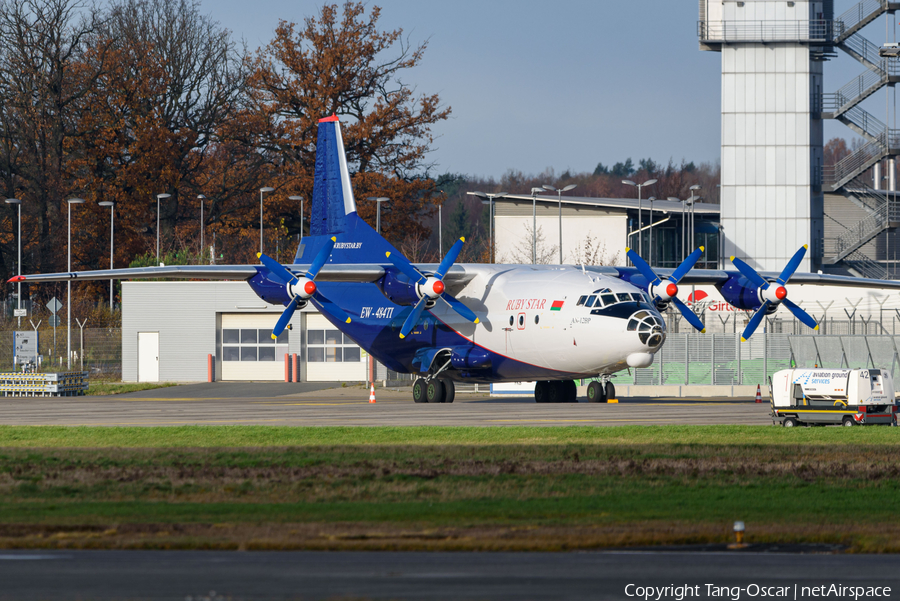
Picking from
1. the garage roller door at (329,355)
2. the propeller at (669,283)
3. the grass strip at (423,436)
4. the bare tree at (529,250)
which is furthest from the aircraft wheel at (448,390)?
the bare tree at (529,250)

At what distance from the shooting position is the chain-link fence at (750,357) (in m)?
43.0

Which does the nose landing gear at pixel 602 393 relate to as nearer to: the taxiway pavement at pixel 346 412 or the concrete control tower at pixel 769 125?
the taxiway pavement at pixel 346 412

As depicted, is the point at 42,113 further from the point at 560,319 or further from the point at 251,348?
the point at 560,319

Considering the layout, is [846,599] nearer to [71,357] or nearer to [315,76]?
[71,357]

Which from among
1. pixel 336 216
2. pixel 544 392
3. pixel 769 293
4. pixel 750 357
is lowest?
pixel 544 392

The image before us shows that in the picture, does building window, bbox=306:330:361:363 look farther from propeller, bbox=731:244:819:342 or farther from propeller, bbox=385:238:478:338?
propeller, bbox=731:244:819:342

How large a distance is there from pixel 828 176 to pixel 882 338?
30.0 meters

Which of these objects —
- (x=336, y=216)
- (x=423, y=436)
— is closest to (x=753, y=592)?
(x=423, y=436)

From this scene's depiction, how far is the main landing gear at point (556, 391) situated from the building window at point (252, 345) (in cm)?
2112

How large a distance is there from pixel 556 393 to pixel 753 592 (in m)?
29.6

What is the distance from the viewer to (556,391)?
39.2 m

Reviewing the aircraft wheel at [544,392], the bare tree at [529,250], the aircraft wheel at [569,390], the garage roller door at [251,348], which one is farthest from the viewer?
the bare tree at [529,250]

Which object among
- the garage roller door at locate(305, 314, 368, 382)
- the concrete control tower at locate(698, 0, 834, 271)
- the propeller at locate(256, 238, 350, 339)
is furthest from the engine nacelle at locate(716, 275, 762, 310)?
the concrete control tower at locate(698, 0, 834, 271)

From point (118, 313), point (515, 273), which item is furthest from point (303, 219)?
point (515, 273)
